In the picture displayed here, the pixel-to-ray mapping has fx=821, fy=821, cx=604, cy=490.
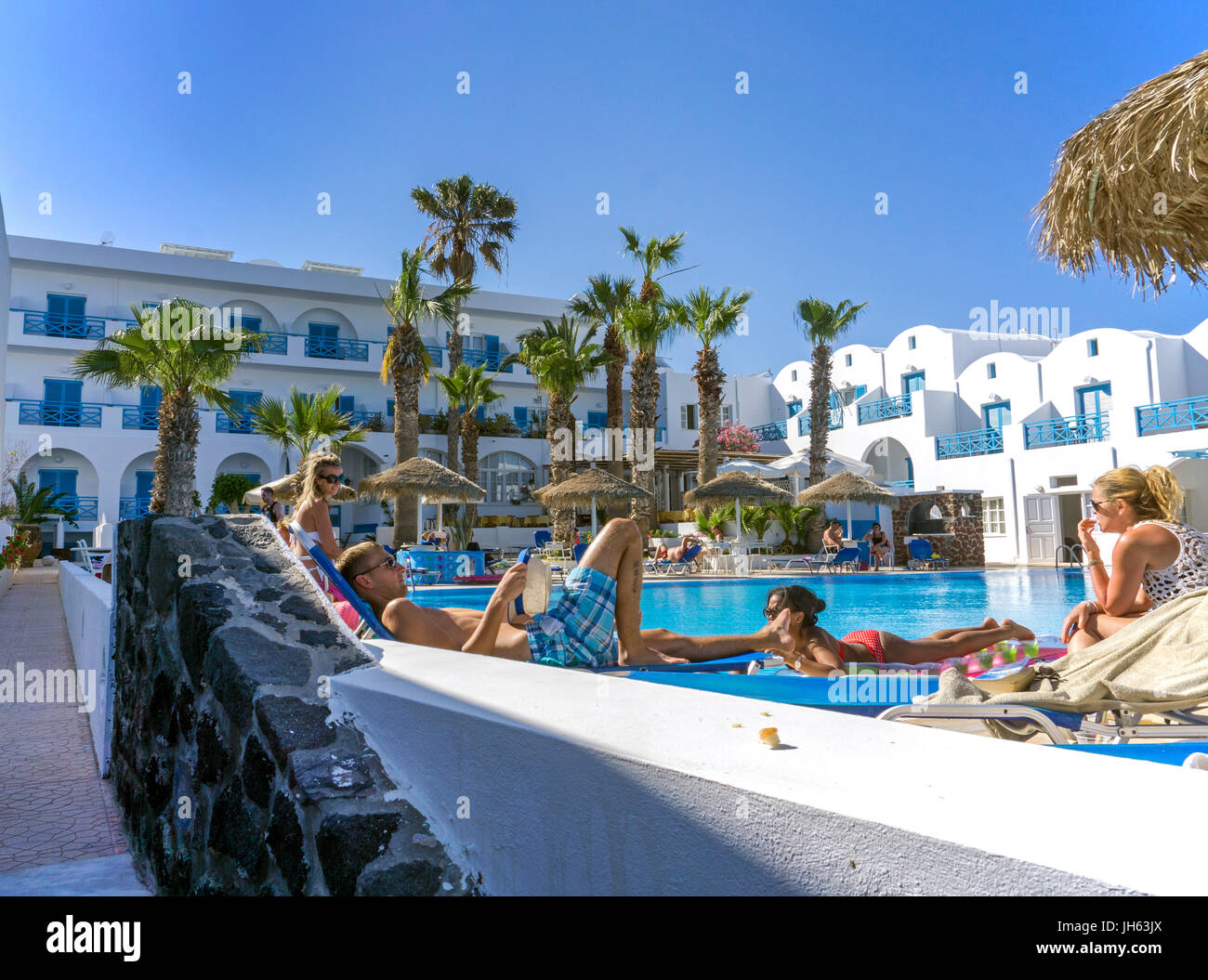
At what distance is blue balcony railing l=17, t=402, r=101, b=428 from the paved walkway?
20.9 m

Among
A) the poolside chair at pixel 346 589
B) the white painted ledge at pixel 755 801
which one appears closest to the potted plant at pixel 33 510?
the poolside chair at pixel 346 589

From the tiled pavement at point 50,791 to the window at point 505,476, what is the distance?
21693 mm

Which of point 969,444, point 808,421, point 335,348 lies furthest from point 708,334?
point 335,348

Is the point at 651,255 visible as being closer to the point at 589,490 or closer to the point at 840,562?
the point at 589,490

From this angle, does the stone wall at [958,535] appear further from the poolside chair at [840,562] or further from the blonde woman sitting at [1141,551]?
the blonde woman sitting at [1141,551]

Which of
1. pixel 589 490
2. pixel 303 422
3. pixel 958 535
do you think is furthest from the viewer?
pixel 958 535

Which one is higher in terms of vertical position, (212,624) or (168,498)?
(168,498)

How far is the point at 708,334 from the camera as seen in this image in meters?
21.7

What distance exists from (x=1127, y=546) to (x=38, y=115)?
11779mm

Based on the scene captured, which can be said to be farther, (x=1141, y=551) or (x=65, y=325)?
(x=65, y=325)

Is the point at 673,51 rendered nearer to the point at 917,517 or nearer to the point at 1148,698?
the point at 1148,698

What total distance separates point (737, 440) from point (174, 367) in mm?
20096

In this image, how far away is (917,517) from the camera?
24547 millimetres
